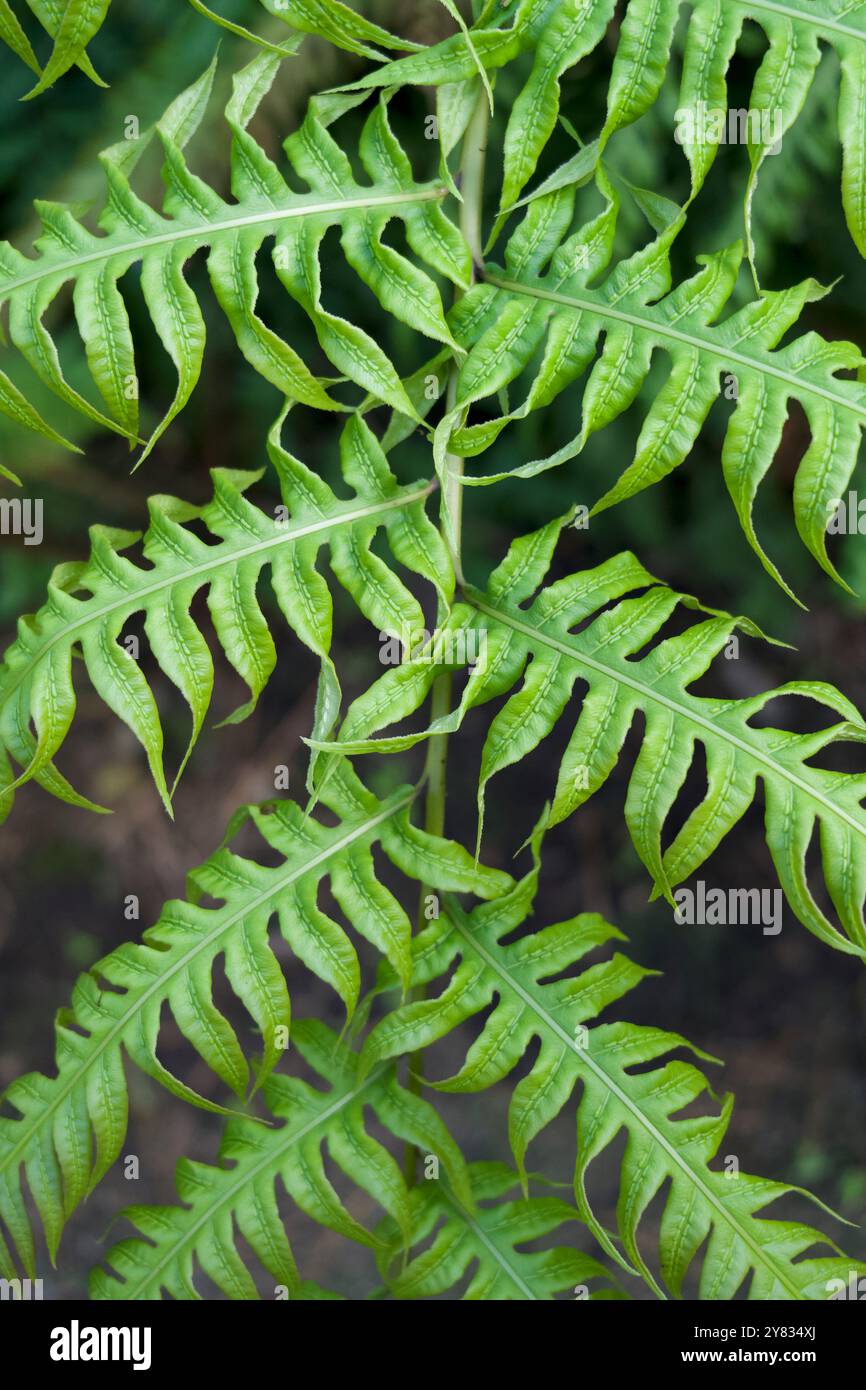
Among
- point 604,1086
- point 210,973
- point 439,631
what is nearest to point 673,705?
point 439,631

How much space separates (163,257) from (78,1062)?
69 cm

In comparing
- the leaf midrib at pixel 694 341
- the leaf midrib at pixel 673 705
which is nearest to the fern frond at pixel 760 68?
the leaf midrib at pixel 694 341

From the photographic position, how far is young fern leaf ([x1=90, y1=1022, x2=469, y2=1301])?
1.14 meters

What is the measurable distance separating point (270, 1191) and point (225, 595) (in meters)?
0.55

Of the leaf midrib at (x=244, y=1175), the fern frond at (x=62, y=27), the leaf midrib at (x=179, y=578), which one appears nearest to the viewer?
the fern frond at (x=62, y=27)

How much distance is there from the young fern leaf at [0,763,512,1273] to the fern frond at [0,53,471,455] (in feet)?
1.25

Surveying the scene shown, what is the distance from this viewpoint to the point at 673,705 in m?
1.02

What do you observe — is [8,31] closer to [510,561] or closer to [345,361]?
[345,361]

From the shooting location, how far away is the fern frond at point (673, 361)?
97 centimetres

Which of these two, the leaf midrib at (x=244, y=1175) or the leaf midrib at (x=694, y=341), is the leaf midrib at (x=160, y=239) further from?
the leaf midrib at (x=244, y=1175)

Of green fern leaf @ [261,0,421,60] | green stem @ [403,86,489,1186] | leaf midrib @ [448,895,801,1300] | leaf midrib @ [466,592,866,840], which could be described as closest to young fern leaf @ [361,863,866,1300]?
leaf midrib @ [448,895,801,1300]

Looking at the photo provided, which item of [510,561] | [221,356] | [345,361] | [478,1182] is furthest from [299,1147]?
[221,356]

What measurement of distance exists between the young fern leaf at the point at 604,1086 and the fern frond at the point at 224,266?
49 centimetres

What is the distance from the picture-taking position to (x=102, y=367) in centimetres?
99
